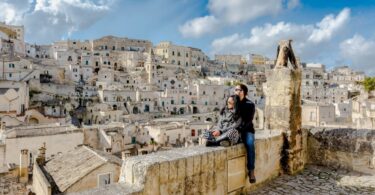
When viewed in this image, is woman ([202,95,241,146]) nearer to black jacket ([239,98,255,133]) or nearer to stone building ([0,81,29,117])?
black jacket ([239,98,255,133])

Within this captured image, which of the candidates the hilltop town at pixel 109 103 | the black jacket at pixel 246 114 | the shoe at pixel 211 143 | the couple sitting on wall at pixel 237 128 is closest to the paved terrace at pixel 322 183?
the couple sitting on wall at pixel 237 128

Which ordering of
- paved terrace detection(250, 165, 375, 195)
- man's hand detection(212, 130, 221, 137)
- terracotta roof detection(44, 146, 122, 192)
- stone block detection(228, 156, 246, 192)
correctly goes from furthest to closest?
terracotta roof detection(44, 146, 122, 192) → paved terrace detection(250, 165, 375, 195) → man's hand detection(212, 130, 221, 137) → stone block detection(228, 156, 246, 192)

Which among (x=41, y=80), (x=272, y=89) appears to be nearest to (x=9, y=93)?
(x=41, y=80)

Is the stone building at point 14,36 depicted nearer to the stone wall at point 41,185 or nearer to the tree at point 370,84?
the stone wall at point 41,185

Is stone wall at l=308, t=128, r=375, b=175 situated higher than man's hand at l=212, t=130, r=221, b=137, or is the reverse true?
man's hand at l=212, t=130, r=221, b=137

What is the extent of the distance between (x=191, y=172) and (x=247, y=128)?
5.59ft

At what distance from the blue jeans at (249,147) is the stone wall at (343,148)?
3260 mm

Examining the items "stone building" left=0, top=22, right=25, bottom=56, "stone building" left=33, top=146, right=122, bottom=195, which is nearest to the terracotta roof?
"stone building" left=33, top=146, right=122, bottom=195

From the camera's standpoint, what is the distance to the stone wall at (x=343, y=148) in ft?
25.3

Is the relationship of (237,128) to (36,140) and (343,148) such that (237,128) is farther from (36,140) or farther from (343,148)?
(36,140)

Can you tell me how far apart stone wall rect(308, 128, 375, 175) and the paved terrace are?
0.27 metres

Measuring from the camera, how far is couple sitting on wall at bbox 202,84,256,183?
5.69 metres

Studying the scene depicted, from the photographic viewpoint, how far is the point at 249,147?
5.92 m

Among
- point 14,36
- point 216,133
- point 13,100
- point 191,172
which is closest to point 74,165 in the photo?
point 216,133
